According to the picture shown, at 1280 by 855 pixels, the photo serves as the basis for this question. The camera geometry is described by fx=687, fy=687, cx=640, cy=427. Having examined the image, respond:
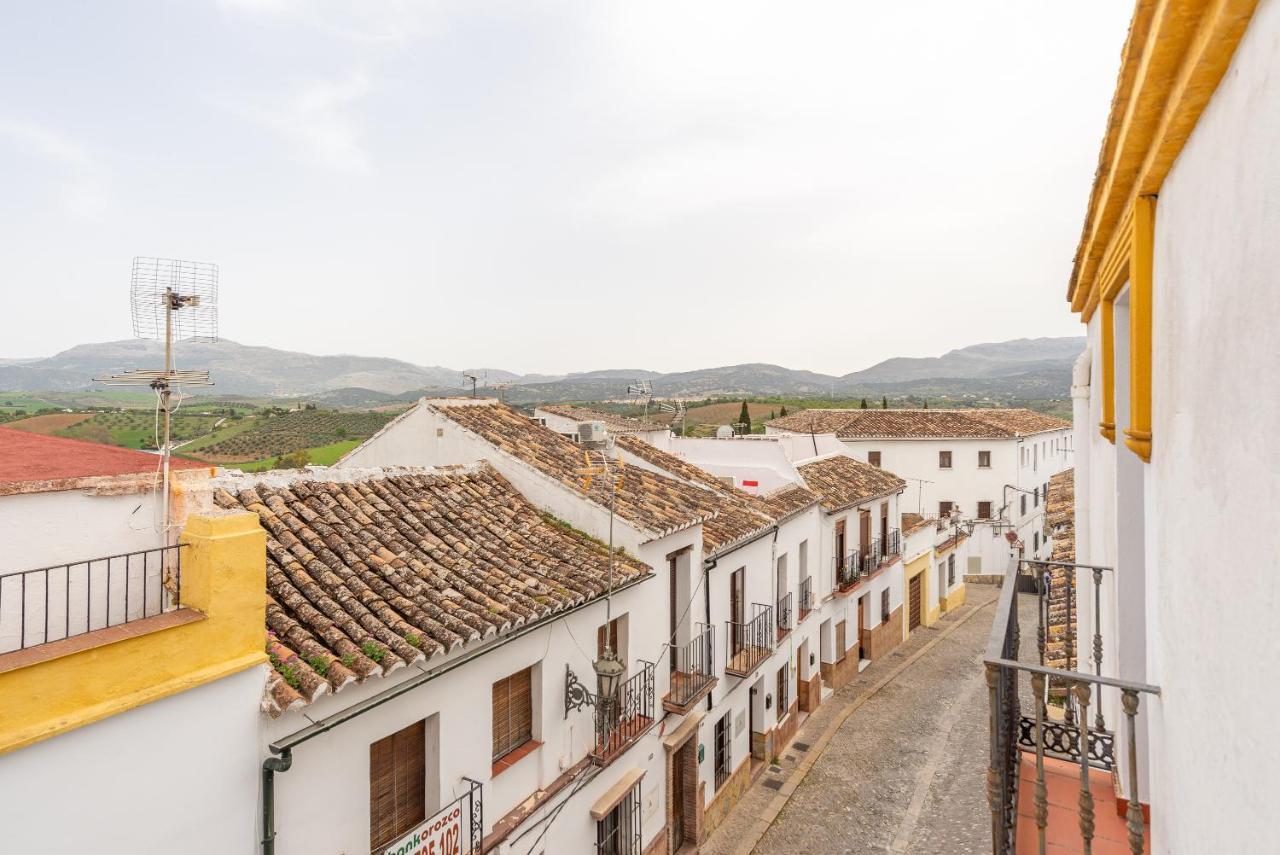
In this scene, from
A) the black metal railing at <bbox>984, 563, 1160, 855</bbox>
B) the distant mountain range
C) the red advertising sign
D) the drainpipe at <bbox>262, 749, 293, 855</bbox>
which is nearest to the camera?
the black metal railing at <bbox>984, 563, 1160, 855</bbox>

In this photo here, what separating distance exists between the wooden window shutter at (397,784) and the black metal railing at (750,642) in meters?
7.07

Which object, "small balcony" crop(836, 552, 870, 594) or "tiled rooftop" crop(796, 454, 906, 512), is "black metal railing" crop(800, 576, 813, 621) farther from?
"tiled rooftop" crop(796, 454, 906, 512)

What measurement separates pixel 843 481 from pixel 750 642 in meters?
7.74

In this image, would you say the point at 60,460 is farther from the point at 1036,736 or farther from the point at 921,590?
the point at 921,590

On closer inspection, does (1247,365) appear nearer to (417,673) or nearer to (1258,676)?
(1258,676)

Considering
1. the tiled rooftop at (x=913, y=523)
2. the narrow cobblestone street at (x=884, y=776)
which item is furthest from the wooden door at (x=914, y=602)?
the narrow cobblestone street at (x=884, y=776)

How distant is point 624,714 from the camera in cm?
971

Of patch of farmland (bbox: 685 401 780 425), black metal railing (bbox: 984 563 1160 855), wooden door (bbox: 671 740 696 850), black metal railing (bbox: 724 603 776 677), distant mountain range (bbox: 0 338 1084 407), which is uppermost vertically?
distant mountain range (bbox: 0 338 1084 407)

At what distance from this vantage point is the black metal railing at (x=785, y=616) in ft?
49.4

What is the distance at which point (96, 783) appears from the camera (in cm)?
435

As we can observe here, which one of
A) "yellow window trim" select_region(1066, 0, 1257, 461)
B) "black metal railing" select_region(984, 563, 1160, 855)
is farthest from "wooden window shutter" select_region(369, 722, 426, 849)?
"yellow window trim" select_region(1066, 0, 1257, 461)

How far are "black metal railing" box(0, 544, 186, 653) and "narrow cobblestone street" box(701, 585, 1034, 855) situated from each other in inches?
416

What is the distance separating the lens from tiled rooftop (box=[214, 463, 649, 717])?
598 centimetres

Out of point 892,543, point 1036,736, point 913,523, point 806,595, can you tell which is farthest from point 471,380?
point 913,523
